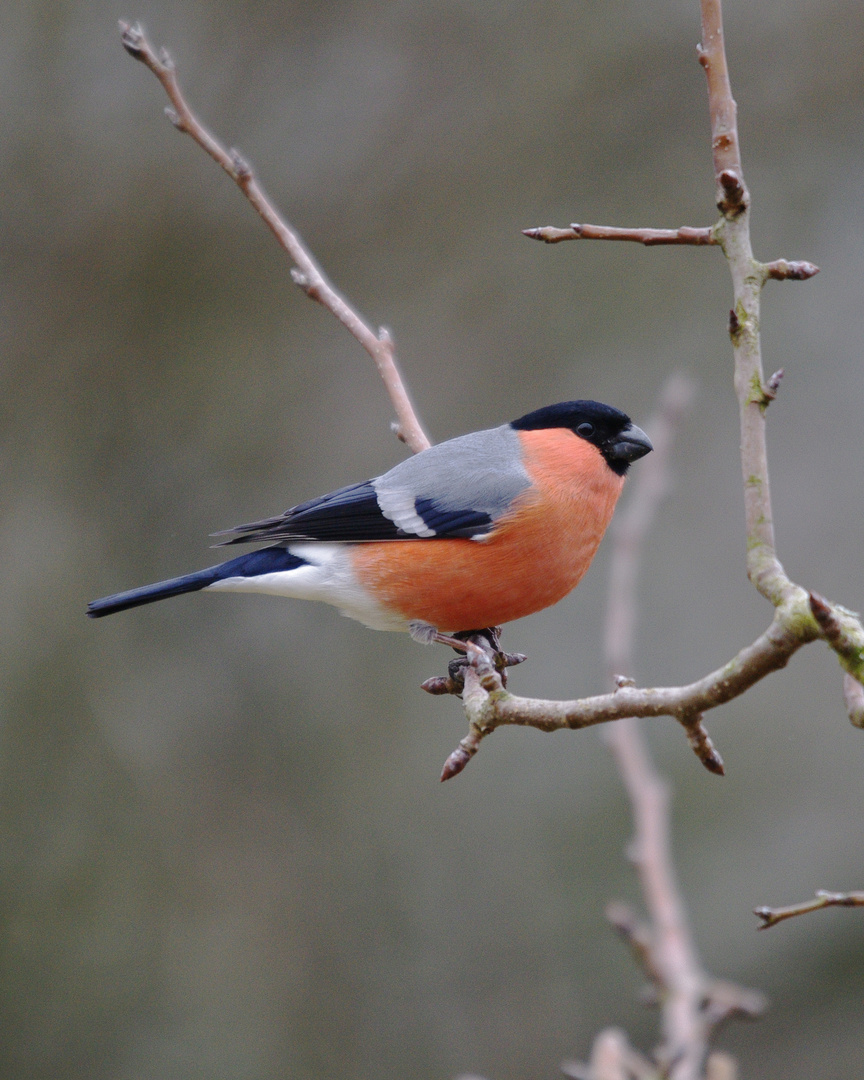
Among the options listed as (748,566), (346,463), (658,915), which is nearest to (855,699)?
(748,566)

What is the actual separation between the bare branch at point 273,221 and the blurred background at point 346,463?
71.2 inches

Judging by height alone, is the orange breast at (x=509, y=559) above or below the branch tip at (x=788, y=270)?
below

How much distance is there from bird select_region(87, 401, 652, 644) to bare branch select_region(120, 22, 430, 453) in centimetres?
12

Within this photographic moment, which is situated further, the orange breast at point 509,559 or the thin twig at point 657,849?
the orange breast at point 509,559

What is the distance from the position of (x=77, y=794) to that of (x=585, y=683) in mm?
2111

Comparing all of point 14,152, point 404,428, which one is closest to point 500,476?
point 404,428

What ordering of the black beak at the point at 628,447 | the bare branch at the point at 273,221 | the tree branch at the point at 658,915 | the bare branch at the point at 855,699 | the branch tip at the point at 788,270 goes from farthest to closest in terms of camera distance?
1. the black beak at the point at 628,447
2. the bare branch at the point at 273,221
3. the branch tip at the point at 788,270
4. the tree branch at the point at 658,915
5. the bare branch at the point at 855,699

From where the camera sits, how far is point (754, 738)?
346 centimetres

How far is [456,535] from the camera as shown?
1872 millimetres

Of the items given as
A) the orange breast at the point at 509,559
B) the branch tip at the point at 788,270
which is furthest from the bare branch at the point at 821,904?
the orange breast at the point at 509,559

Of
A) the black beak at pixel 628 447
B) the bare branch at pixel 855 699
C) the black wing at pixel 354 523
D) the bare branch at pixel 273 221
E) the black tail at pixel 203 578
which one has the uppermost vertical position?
the bare branch at pixel 273 221

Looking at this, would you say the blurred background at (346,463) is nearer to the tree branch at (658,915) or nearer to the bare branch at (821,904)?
the tree branch at (658,915)

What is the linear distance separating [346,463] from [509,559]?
2.29 meters

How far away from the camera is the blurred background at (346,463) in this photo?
11.8 feet
